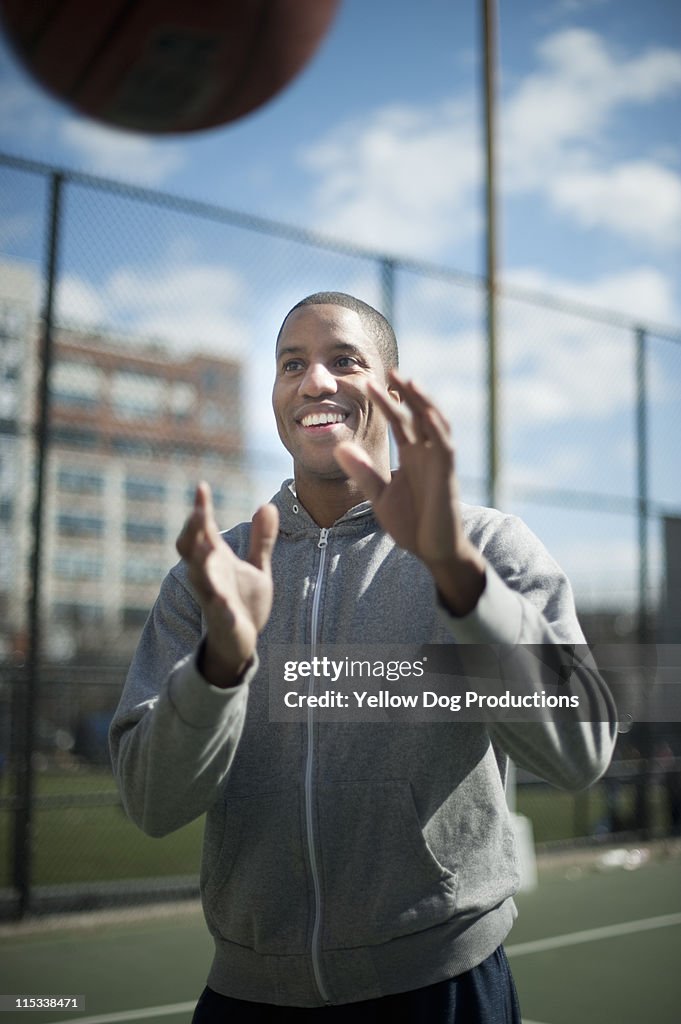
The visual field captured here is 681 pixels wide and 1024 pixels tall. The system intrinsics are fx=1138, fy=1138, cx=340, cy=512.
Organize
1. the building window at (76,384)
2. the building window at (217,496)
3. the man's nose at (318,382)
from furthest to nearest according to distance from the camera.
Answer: the building window at (217,496)
the building window at (76,384)
the man's nose at (318,382)

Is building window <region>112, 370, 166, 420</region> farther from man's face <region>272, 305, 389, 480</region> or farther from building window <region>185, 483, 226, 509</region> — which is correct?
man's face <region>272, 305, 389, 480</region>

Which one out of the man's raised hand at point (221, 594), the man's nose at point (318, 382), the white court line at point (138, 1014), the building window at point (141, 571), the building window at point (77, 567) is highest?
the building window at point (77, 567)

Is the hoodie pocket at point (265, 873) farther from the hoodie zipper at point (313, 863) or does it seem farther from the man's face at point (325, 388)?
the man's face at point (325, 388)

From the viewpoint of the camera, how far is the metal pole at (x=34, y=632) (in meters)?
5.74

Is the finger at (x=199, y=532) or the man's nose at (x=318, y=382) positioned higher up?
the man's nose at (x=318, y=382)

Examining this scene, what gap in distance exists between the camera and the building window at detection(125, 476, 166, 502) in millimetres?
11692

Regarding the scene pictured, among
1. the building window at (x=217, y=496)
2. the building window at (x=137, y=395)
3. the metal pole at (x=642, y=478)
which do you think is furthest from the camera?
the building window at (x=217, y=496)

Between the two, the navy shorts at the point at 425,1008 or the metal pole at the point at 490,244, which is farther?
the metal pole at the point at 490,244

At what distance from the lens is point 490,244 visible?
7578mm

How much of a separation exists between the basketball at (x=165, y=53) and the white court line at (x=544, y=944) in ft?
10.8

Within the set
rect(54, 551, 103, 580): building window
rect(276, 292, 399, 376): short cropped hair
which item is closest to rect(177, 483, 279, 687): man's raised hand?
rect(276, 292, 399, 376): short cropped hair

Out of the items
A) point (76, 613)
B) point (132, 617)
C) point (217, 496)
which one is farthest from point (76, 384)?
point (76, 613)

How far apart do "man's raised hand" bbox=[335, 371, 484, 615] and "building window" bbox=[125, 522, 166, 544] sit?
1317cm

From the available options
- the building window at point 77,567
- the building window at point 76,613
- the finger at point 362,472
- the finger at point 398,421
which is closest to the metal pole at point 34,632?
the finger at point 362,472
